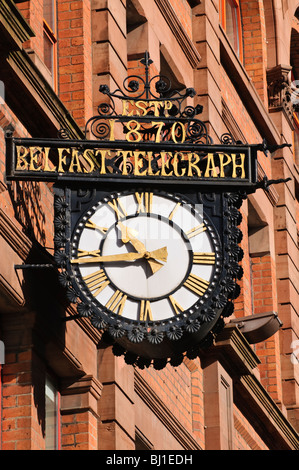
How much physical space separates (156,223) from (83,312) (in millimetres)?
1229

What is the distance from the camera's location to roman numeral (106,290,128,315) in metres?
16.3

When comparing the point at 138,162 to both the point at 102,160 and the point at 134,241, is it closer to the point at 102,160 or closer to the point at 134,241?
the point at 102,160

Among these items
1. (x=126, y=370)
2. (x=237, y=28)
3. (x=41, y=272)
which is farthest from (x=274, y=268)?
(x=41, y=272)

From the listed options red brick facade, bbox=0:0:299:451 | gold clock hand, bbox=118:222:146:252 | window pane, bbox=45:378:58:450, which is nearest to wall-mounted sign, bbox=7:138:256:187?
red brick facade, bbox=0:0:299:451

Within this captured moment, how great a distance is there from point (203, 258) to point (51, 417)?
2503 mm

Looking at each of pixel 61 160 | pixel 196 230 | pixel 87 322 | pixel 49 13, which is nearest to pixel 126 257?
pixel 196 230

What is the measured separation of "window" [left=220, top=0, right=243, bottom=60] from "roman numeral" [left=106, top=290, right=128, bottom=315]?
15209 mm

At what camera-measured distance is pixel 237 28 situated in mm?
31250

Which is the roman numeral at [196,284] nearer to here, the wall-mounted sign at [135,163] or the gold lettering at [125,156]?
the wall-mounted sign at [135,163]

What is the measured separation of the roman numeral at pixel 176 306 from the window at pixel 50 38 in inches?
180

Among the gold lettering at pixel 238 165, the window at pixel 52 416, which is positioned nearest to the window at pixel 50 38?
the gold lettering at pixel 238 165

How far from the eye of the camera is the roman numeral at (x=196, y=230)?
16.8 m

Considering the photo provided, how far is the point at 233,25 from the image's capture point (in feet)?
102
